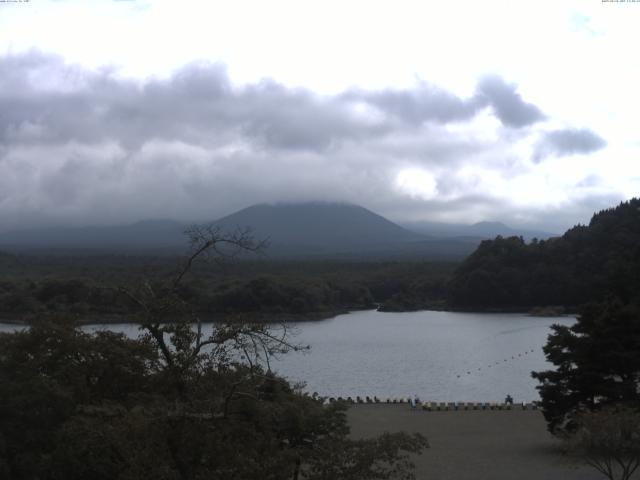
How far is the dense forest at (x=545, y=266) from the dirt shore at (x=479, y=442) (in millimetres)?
29924

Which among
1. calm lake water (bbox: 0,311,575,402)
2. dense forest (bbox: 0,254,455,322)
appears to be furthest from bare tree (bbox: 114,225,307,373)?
dense forest (bbox: 0,254,455,322)

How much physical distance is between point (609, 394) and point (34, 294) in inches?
1281

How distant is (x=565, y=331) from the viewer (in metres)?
13.2

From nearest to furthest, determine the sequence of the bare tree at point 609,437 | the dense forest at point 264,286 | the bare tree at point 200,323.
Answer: the bare tree at point 200,323, the bare tree at point 609,437, the dense forest at point 264,286

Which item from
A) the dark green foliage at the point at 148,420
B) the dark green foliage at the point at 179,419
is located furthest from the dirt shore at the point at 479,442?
the dark green foliage at the point at 179,419

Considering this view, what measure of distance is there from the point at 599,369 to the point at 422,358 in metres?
17.4

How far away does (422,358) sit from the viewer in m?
29.7

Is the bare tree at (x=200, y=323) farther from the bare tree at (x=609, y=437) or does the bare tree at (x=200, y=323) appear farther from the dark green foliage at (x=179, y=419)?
the bare tree at (x=609, y=437)

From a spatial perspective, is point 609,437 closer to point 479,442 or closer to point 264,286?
point 479,442

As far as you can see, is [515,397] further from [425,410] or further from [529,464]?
[529,464]

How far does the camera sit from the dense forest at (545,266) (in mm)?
46938

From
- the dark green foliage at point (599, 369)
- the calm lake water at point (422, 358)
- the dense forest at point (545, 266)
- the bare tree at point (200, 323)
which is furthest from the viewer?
the dense forest at point (545, 266)

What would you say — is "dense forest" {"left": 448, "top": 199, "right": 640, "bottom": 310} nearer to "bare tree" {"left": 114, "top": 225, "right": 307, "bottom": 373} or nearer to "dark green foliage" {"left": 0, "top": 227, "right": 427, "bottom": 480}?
"dark green foliage" {"left": 0, "top": 227, "right": 427, "bottom": 480}

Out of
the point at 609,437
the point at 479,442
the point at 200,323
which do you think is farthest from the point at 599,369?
the point at 200,323
